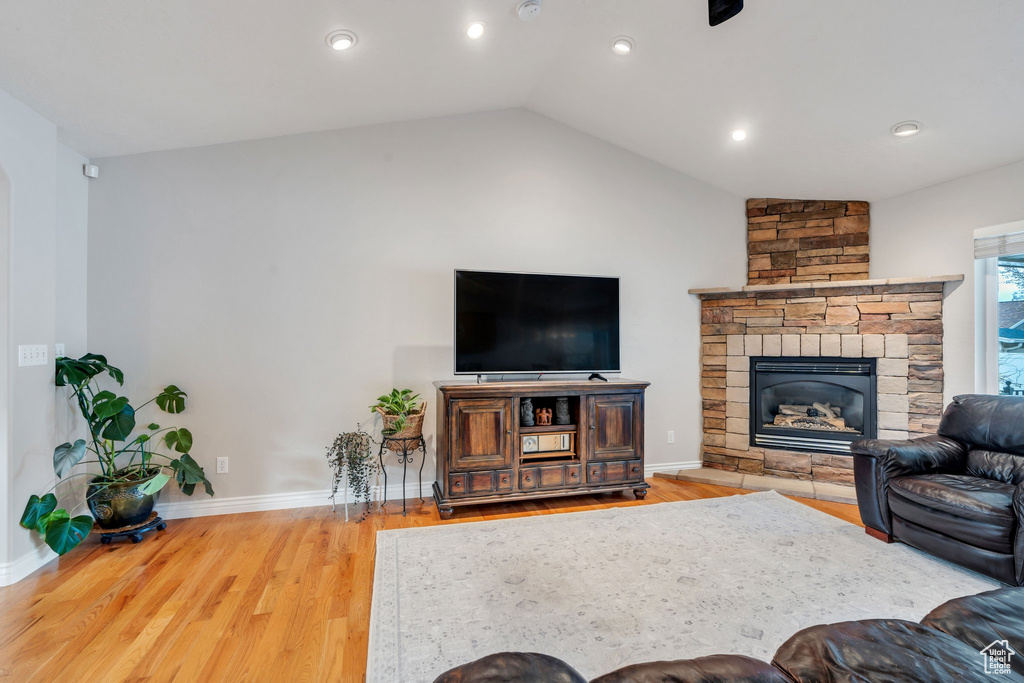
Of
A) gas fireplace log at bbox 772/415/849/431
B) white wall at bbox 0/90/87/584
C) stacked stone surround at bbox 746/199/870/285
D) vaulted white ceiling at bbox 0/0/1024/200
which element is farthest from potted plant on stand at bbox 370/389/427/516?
stacked stone surround at bbox 746/199/870/285

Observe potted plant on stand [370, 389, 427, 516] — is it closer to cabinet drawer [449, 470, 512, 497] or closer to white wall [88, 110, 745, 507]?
white wall [88, 110, 745, 507]

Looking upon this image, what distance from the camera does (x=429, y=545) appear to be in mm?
2752

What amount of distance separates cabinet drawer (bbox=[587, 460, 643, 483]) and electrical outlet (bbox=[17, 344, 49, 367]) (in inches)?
134

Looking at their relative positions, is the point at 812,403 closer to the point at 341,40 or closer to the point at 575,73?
the point at 575,73

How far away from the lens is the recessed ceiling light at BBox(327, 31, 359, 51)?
2484mm

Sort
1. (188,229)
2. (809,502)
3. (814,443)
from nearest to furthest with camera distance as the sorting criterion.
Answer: (188,229), (809,502), (814,443)

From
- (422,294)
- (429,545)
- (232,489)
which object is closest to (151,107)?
(422,294)

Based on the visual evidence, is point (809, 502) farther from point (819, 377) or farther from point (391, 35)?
point (391, 35)

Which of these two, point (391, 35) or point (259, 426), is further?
point (259, 426)

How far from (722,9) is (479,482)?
310 centimetres

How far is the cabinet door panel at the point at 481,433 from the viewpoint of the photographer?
10.7 ft

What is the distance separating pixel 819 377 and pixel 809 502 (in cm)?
112

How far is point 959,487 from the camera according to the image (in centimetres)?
240

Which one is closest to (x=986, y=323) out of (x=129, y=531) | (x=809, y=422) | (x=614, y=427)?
(x=809, y=422)
